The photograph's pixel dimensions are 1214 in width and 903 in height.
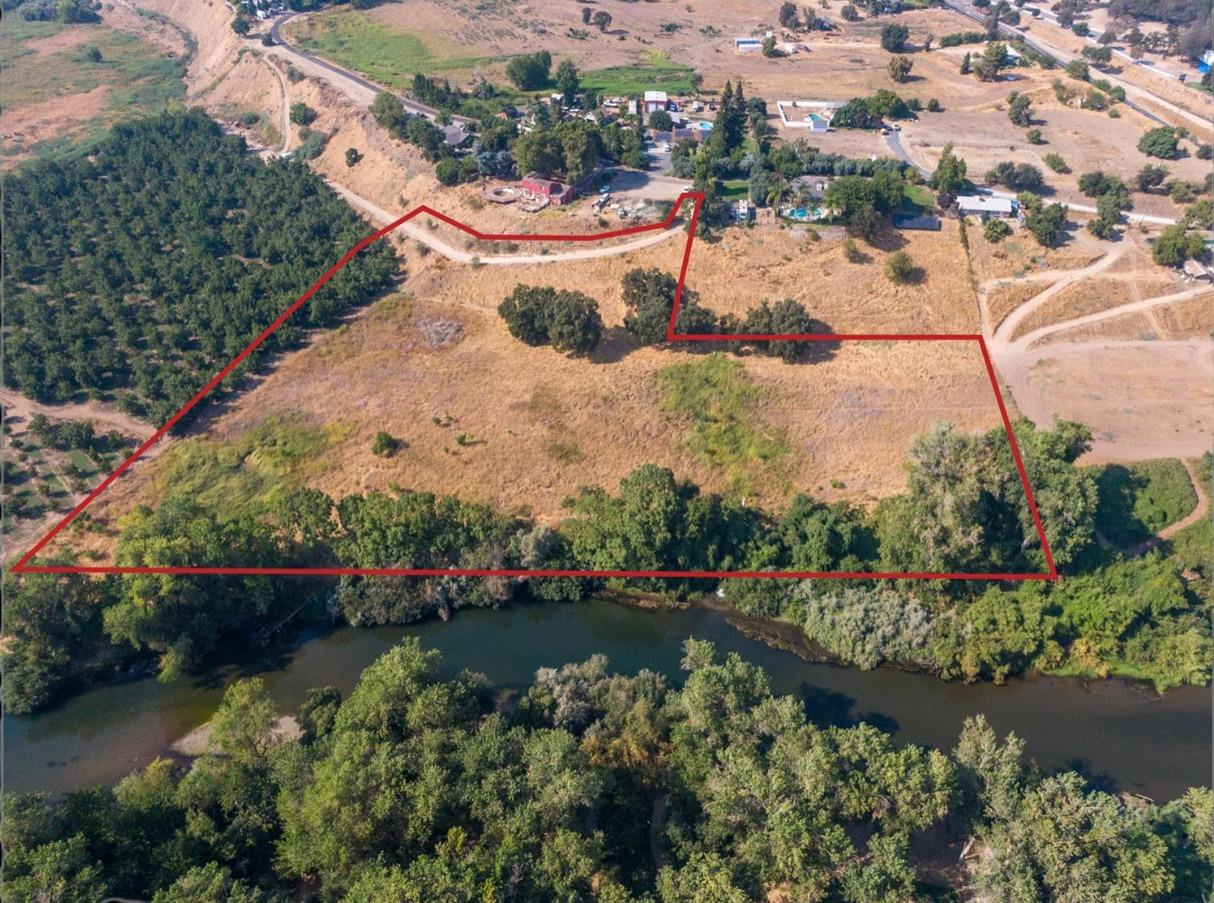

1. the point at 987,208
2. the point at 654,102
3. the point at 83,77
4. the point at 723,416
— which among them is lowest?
the point at 723,416

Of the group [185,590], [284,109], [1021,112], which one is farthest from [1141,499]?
[284,109]

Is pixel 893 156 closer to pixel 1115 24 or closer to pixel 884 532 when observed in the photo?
pixel 884 532

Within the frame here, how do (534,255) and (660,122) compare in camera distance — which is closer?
(534,255)

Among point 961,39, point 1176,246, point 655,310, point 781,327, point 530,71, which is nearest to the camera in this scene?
point 655,310

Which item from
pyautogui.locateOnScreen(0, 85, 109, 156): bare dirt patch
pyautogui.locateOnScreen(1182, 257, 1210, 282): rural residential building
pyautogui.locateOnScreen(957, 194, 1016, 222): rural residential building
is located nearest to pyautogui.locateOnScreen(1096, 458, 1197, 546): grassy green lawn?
pyautogui.locateOnScreen(1182, 257, 1210, 282): rural residential building

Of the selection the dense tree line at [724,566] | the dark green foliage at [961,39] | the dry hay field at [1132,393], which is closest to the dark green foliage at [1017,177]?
the dry hay field at [1132,393]

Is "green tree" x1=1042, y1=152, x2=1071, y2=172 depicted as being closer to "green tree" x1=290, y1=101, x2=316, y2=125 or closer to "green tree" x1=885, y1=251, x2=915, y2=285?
"green tree" x1=885, y1=251, x2=915, y2=285

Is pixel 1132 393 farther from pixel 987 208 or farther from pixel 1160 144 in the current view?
pixel 1160 144

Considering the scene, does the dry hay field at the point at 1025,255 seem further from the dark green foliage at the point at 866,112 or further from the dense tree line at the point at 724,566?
the dark green foliage at the point at 866,112
